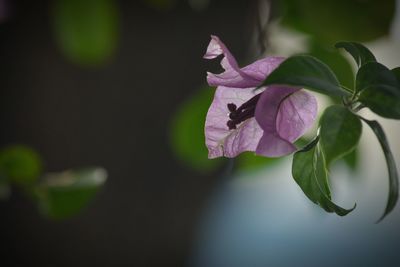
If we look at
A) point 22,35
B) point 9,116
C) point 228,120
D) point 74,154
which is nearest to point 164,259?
point 74,154

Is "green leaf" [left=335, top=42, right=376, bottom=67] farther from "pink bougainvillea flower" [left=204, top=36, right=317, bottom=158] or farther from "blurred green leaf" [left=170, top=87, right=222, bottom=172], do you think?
"blurred green leaf" [left=170, top=87, right=222, bottom=172]

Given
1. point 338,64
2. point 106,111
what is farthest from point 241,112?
point 106,111

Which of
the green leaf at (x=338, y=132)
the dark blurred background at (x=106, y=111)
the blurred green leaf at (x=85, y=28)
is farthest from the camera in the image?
the dark blurred background at (x=106, y=111)

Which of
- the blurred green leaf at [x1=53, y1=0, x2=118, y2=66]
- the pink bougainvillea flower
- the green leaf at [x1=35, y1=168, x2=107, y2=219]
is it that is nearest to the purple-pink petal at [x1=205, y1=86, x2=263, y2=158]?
the pink bougainvillea flower

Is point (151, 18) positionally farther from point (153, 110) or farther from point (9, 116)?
point (9, 116)

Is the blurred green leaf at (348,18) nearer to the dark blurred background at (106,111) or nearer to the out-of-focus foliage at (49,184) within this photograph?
the out-of-focus foliage at (49,184)

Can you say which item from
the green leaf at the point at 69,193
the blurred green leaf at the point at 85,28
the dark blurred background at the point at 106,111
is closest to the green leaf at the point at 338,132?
the green leaf at the point at 69,193

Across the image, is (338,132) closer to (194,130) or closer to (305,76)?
(305,76)
